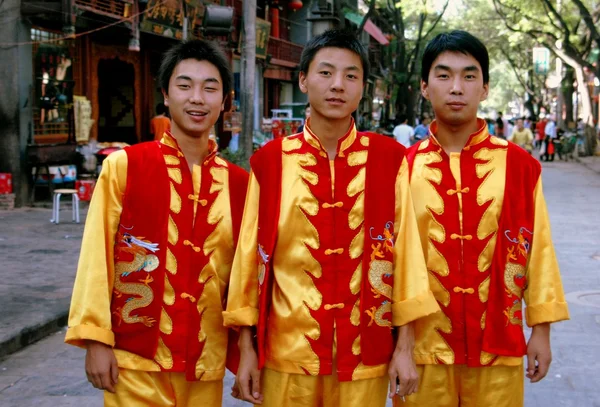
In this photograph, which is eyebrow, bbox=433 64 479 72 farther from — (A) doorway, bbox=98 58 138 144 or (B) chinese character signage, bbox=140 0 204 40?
(A) doorway, bbox=98 58 138 144

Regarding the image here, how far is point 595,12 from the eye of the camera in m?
27.6

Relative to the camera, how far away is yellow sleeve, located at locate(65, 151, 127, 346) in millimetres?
2918

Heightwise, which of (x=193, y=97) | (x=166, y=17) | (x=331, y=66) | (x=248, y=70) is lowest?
(x=193, y=97)

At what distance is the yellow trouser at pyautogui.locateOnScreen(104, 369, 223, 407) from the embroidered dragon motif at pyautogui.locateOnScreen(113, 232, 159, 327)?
0.21 meters

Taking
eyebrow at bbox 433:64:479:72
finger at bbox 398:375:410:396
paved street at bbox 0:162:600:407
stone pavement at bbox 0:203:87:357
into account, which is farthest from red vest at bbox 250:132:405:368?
stone pavement at bbox 0:203:87:357

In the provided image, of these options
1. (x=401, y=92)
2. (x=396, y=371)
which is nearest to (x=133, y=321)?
(x=396, y=371)

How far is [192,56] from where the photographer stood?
3.24m

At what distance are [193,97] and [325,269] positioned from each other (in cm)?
90

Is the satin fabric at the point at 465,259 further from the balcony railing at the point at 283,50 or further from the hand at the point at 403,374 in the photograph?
the balcony railing at the point at 283,50

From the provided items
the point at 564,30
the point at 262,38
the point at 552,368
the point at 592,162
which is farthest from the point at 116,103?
the point at 592,162

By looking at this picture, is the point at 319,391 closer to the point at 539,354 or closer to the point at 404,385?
the point at 404,385

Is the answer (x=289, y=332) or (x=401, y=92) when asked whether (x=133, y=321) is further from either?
(x=401, y=92)

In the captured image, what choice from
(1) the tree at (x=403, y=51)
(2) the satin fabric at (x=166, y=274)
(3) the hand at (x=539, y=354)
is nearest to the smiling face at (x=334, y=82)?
(2) the satin fabric at (x=166, y=274)

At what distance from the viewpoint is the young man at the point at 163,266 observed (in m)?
2.97
